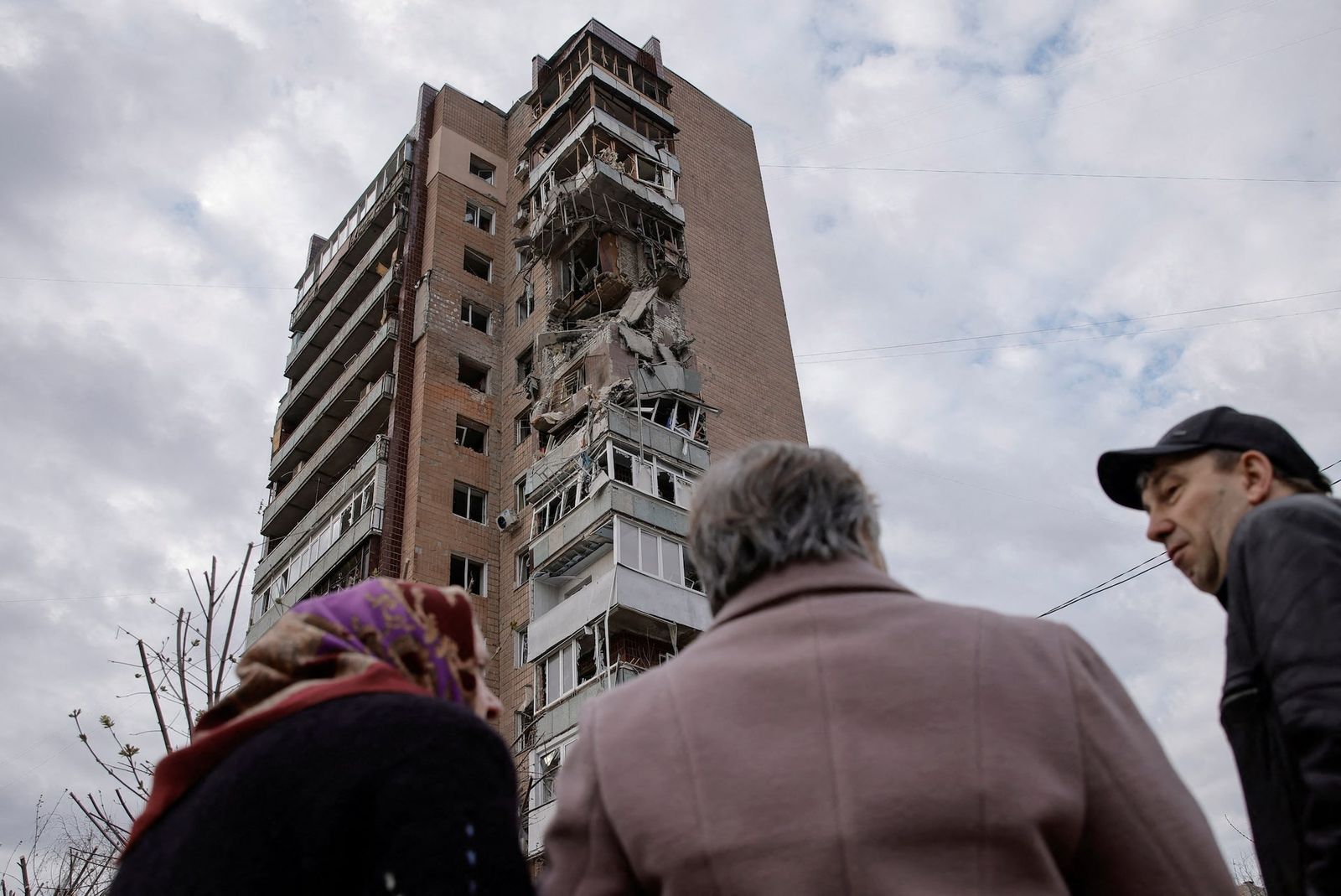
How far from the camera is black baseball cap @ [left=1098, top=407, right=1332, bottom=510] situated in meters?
2.63

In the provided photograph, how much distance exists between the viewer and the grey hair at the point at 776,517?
81.0 inches

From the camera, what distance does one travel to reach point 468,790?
5.40 feet

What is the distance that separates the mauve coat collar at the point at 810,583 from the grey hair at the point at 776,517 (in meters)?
0.02

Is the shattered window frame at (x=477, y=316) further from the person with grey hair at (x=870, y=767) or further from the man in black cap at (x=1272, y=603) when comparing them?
the person with grey hair at (x=870, y=767)

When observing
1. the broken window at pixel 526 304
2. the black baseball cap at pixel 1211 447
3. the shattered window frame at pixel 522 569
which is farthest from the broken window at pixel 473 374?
the black baseball cap at pixel 1211 447

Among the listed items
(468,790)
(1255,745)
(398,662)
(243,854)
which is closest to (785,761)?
(468,790)

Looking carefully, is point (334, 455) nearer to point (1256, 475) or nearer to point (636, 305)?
point (636, 305)

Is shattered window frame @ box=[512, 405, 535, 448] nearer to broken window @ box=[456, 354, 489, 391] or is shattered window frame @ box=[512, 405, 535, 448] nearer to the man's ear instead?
broken window @ box=[456, 354, 489, 391]

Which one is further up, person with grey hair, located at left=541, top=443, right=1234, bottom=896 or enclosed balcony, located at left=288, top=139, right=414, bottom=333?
enclosed balcony, located at left=288, top=139, right=414, bottom=333

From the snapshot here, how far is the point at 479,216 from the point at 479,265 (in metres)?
1.94

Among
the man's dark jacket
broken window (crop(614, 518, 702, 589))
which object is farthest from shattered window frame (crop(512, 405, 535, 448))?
the man's dark jacket

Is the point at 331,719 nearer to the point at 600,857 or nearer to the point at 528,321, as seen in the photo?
the point at 600,857

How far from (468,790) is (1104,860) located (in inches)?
41.9

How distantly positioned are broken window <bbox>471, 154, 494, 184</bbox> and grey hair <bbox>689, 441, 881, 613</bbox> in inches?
1320
